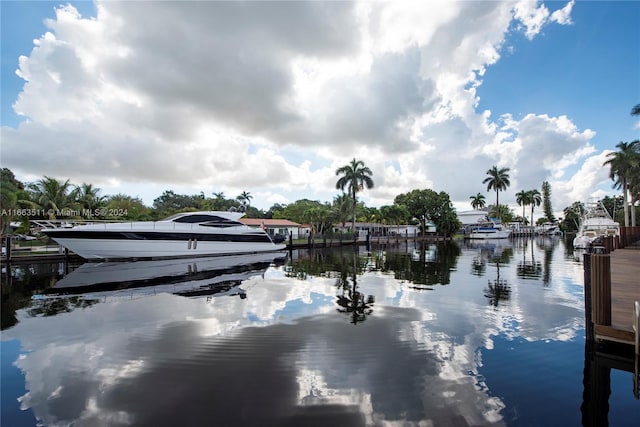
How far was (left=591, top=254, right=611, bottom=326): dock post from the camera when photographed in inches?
220

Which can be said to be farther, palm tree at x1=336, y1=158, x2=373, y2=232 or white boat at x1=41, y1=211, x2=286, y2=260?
palm tree at x1=336, y1=158, x2=373, y2=232

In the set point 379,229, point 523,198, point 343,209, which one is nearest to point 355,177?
point 343,209

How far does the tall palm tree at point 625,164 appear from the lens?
35.5 meters

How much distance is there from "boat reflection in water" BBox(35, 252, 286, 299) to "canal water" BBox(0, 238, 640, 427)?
51 cm

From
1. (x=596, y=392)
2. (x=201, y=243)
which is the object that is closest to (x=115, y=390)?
(x=596, y=392)

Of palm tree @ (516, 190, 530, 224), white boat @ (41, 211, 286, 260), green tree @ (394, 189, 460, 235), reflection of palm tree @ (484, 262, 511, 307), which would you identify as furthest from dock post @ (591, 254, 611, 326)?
palm tree @ (516, 190, 530, 224)

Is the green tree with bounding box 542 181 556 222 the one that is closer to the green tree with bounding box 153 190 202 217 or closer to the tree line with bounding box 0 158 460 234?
the tree line with bounding box 0 158 460 234

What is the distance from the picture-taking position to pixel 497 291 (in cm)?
1162

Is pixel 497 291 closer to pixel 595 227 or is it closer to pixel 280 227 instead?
pixel 595 227

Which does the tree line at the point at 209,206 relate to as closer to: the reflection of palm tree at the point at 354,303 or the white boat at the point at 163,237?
the white boat at the point at 163,237

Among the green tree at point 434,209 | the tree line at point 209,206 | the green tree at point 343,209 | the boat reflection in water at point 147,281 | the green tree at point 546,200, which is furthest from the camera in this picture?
the green tree at point 546,200

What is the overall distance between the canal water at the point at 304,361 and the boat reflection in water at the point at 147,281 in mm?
508

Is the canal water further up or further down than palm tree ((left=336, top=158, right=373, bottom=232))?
further down

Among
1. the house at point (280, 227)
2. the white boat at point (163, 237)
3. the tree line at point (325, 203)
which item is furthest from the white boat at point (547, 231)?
the white boat at point (163, 237)
